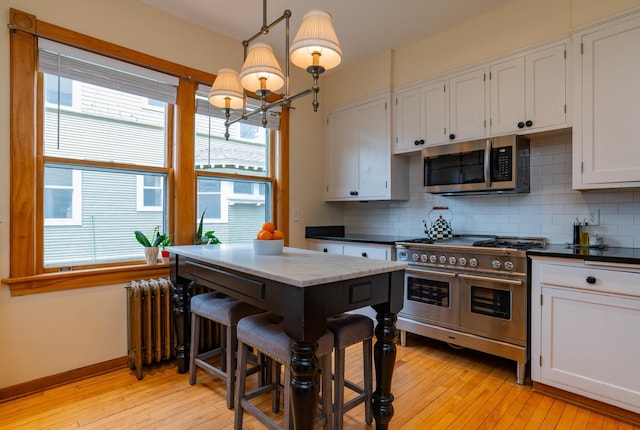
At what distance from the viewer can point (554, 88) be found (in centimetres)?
254

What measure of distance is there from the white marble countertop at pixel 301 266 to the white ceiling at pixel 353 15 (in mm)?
2033

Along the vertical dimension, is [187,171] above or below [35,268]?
above

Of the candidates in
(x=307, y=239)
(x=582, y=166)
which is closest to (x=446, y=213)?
(x=582, y=166)

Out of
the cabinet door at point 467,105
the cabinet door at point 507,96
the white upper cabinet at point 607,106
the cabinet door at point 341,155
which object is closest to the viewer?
the white upper cabinet at point 607,106

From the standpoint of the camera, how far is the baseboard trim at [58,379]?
2.20 metres

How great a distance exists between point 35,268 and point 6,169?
67 centimetres

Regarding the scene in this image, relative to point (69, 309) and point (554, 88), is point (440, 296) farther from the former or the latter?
point (69, 309)

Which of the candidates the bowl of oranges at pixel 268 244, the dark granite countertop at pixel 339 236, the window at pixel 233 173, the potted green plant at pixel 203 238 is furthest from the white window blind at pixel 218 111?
the bowl of oranges at pixel 268 244

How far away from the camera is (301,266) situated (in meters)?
1.67

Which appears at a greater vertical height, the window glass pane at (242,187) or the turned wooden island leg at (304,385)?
the window glass pane at (242,187)

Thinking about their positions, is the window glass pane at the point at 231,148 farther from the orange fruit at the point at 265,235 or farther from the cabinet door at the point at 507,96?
the cabinet door at the point at 507,96

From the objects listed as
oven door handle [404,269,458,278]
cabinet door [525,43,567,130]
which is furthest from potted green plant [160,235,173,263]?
cabinet door [525,43,567,130]

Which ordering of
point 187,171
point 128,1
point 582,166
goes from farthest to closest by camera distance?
point 187,171, point 128,1, point 582,166

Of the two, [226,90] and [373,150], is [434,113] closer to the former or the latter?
[373,150]
